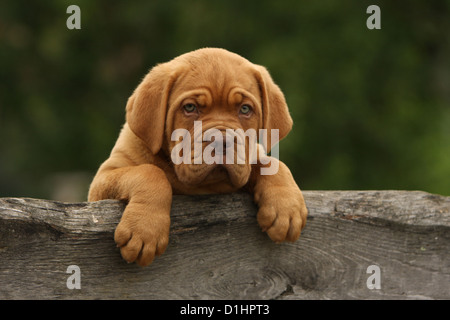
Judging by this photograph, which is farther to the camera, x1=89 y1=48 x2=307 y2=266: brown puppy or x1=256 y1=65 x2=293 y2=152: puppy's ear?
x1=256 y1=65 x2=293 y2=152: puppy's ear

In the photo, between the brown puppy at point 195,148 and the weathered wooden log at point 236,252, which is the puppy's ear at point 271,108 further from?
the weathered wooden log at point 236,252

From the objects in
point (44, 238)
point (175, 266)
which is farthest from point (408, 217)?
point (44, 238)

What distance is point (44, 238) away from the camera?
2.83m

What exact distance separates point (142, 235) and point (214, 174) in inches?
25.6

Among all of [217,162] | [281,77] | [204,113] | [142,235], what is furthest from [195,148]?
[281,77]

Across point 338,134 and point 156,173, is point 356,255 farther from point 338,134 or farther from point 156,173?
point 338,134

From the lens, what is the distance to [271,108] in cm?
414

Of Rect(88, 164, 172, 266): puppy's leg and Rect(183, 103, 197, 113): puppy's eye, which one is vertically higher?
Rect(183, 103, 197, 113): puppy's eye

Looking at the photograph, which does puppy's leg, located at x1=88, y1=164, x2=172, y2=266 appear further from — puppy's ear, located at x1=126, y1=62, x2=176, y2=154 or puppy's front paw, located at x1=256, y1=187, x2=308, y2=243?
puppy's front paw, located at x1=256, y1=187, x2=308, y2=243

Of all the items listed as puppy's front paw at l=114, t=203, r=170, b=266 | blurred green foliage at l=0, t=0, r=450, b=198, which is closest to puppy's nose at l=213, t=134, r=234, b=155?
puppy's front paw at l=114, t=203, r=170, b=266

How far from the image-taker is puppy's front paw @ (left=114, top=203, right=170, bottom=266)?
2.98 m

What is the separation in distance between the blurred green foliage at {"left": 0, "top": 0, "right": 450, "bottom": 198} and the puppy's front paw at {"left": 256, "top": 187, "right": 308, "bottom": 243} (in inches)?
315

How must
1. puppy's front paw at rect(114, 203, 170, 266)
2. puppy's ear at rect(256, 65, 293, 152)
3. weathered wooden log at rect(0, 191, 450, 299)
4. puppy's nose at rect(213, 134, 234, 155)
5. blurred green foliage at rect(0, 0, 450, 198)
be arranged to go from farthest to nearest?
blurred green foliage at rect(0, 0, 450, 198) → puppy's ear at rect(256, 65, 293, 152) → puppy's nose at rect(213, 134, 234, 155) → puppy's front paw at rect(114, 203, 170, 266) → weathered wooden log at rect(0, 191, 450, 299)

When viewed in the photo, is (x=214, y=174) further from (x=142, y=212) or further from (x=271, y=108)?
(x=271, y=108)
